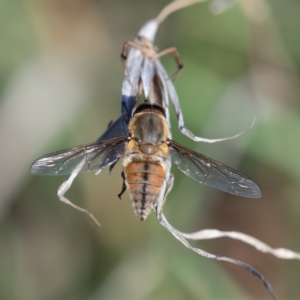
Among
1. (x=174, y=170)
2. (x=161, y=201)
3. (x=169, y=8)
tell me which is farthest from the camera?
(x=174, y=170)

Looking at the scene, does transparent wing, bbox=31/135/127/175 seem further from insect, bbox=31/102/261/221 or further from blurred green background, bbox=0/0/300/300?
blurred green background, bbox=0/0/300/300

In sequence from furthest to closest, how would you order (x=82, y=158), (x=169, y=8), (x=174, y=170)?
(x=174, y=170)
(x=169, y=8)
(x=82, y=158)

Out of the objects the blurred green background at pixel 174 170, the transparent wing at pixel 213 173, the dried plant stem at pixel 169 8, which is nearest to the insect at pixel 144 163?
the transparent wing at pixel 213 173

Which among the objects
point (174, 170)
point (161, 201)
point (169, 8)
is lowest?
point (174, 170)

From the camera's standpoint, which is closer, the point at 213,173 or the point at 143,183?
the point at 143,183

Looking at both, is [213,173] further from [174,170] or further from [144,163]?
[174,170]

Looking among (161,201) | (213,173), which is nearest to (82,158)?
(161,201)

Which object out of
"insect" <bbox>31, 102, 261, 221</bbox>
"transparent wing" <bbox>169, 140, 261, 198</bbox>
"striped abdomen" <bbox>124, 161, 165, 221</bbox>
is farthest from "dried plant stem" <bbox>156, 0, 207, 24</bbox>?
"striped abdomen" <bbox>124, 161, 165, 221</bbox>
